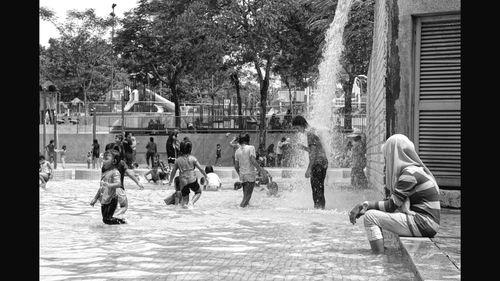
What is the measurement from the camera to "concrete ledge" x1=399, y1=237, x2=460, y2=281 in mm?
5809

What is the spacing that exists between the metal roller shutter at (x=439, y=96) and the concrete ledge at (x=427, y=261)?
14.2ft

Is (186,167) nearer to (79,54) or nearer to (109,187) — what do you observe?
(109,187)

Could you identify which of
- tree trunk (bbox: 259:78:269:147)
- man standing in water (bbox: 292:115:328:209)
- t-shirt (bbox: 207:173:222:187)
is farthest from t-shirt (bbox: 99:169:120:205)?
tree trunk (bbox: 259:78:269:147)

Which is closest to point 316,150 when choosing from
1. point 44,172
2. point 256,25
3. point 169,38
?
point 44,172

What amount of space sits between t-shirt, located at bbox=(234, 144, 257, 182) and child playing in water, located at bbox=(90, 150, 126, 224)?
11.3ft

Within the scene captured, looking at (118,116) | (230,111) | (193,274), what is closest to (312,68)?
(230,111)

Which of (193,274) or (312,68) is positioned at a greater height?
(312,68)

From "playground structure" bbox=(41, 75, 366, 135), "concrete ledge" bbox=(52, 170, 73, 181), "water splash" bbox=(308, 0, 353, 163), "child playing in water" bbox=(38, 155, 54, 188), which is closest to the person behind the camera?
"water splash" bbox=(308, 0, 353, 163)

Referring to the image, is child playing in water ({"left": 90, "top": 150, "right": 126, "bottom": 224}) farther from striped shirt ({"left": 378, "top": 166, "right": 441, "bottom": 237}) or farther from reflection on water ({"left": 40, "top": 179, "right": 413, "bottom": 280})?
striped shirt ({"left": 378, "top": 166, "right": 441, "bottom": 237})
